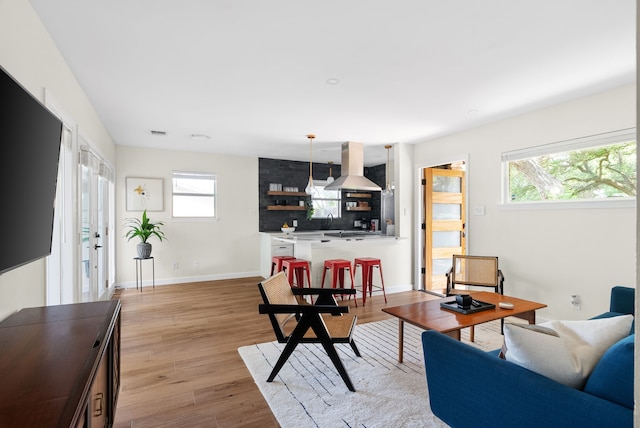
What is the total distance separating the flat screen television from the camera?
49.7 inches

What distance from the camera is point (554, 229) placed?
3.62 metres

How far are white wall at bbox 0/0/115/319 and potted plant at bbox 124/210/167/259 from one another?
3025 mm

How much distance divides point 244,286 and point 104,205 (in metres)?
2.46

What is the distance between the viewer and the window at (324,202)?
7.38 metres

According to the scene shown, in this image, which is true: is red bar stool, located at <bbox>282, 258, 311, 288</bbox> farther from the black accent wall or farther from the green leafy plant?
the green leafy plant

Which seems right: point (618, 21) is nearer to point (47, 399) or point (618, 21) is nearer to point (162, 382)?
point (47, 399)

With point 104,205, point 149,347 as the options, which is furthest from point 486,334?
point 104,205

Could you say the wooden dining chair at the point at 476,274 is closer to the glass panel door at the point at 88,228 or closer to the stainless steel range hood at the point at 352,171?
the stainless steel range hood at the point at 352,171

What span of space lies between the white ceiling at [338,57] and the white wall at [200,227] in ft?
5.72

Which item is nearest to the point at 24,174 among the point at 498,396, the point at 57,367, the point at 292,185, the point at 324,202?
the point at 57,367

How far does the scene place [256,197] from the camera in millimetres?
6699

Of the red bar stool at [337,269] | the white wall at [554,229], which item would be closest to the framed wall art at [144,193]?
the red bar stool at [337,269]

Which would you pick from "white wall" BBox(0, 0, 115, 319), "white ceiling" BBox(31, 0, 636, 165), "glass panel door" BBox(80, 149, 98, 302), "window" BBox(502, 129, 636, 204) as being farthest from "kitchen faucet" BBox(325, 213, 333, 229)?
"white wall" BBox(0, 0, 115, 319)

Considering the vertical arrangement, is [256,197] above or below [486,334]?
above
